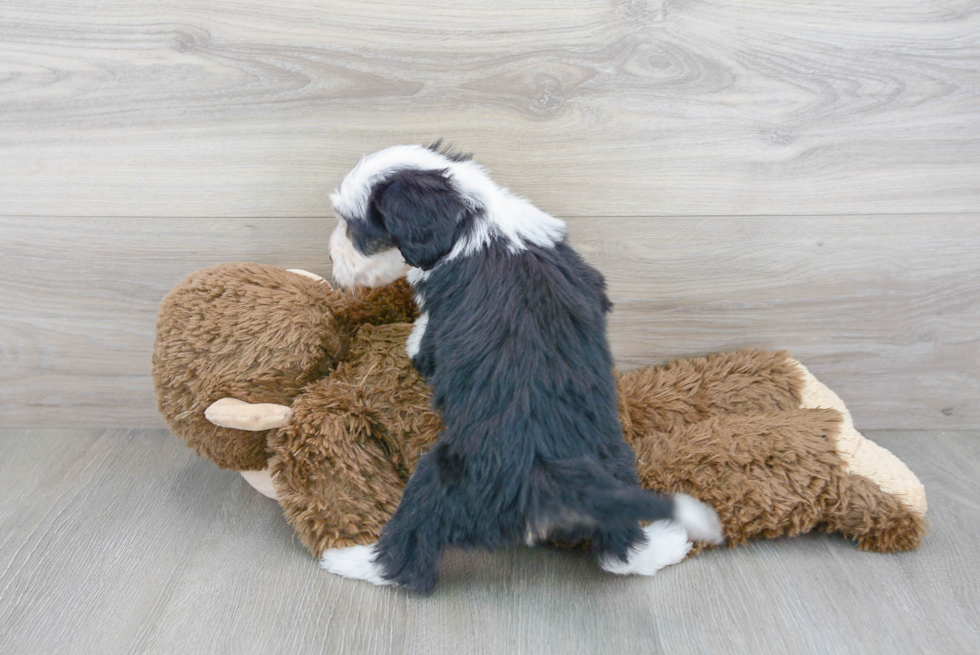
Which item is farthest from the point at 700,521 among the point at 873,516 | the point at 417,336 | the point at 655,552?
the point at 417,336

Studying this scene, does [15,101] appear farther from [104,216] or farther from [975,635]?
[975,635]

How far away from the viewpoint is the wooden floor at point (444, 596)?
0.89m

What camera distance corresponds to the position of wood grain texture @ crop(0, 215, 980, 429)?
50.0 inches

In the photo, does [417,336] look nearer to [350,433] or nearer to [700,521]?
[350,433]

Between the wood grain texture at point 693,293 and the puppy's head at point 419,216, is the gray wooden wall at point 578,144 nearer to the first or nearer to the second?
the wood grain texture at point 693,293

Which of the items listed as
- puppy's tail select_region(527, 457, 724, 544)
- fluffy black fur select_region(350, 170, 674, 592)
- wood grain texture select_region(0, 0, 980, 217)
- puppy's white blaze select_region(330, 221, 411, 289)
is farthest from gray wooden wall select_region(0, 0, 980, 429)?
puppy's tail select_region(527, 457, 724, 544)

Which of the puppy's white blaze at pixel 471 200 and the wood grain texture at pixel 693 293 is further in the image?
the wood grain texture at pixel 693 293

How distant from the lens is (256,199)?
1.25m

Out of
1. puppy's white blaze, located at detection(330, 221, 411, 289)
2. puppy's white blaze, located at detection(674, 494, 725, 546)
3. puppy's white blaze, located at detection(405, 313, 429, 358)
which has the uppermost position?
puppy's white blaze, located at detection(330, 221, 411, 289)

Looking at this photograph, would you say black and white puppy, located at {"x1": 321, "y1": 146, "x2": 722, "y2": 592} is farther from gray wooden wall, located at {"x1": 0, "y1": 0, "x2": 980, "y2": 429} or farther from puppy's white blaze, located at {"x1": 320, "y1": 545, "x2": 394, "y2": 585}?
gray wooden wall, located at {"x1": 0, "y1": 0, "x2": 980, "y2": 429}

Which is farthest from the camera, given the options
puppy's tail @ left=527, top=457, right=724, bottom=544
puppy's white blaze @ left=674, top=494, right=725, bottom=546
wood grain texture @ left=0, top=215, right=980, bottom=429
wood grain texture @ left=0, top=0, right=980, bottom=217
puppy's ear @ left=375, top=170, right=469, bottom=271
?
wood grain texture @ left=0, top=215, right=980, bottom=429

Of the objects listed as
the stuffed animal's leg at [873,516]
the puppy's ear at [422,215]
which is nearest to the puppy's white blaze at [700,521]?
the stuffed animal's leg at [873,516]

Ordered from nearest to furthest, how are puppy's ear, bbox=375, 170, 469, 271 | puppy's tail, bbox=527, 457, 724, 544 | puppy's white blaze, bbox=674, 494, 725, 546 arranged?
1. puppy's tail, bbox=527, 457, 724, 544
2. puppy's ear, bbox=375, 170, 469, 271
3. puppy's white blaze, bbox=674, 494, 725, 546

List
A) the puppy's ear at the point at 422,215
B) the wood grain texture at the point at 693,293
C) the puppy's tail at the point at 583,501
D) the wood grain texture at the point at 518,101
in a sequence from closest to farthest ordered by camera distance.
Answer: the puppy's tail at the point at 583,501
the puppy's ear at the point at 422,215
the wood grain texture at the point at 518,101
the wood grain texture at the point at 693,293
